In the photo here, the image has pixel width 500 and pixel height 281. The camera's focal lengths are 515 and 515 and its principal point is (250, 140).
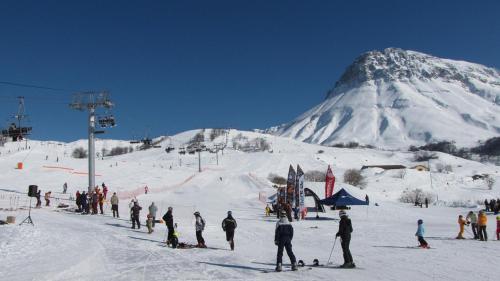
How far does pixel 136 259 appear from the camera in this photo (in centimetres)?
1591

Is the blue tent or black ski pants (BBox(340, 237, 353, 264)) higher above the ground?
the blue tent

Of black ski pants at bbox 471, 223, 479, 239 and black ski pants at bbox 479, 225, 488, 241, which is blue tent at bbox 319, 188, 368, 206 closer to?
black ski pants at bbox 471, 223, 479, 239

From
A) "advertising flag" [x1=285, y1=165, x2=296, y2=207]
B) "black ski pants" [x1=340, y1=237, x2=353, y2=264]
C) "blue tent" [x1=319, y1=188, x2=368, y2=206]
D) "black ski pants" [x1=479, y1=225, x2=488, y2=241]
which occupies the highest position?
"advertising flag" [x1=285, y1=165, x2=296, y2=207]

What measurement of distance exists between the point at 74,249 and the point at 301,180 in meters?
19.0

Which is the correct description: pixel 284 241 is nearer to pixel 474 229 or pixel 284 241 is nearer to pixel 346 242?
pixel 346 242

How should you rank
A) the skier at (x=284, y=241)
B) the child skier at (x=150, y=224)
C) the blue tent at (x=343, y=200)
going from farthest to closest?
1. the blue tent at (x=343, y=200)
2. the child skier at (x=150, y=224)
3. the skier at (x=284, y=241)

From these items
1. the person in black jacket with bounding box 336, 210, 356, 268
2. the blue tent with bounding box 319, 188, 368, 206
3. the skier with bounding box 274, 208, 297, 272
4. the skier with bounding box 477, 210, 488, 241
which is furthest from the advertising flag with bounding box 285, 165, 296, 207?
the skier with bounding box 274, 208, 297, 272

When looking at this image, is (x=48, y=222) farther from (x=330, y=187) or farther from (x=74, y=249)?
(x=330, y=187)

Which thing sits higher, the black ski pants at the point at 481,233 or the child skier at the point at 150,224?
the child skier at the point at 150,224

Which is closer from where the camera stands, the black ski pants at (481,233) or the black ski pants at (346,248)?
the black ski pants at (346,248)

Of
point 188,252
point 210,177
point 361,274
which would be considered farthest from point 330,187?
point 210,177

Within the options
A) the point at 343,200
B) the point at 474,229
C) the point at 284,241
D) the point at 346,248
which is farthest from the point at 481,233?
the point at 343,200

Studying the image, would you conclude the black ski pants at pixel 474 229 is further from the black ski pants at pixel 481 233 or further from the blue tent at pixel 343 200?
the blue tent at pixel 343 200

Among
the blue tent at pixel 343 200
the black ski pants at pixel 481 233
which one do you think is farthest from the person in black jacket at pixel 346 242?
the blue tent at pixel 343 200
